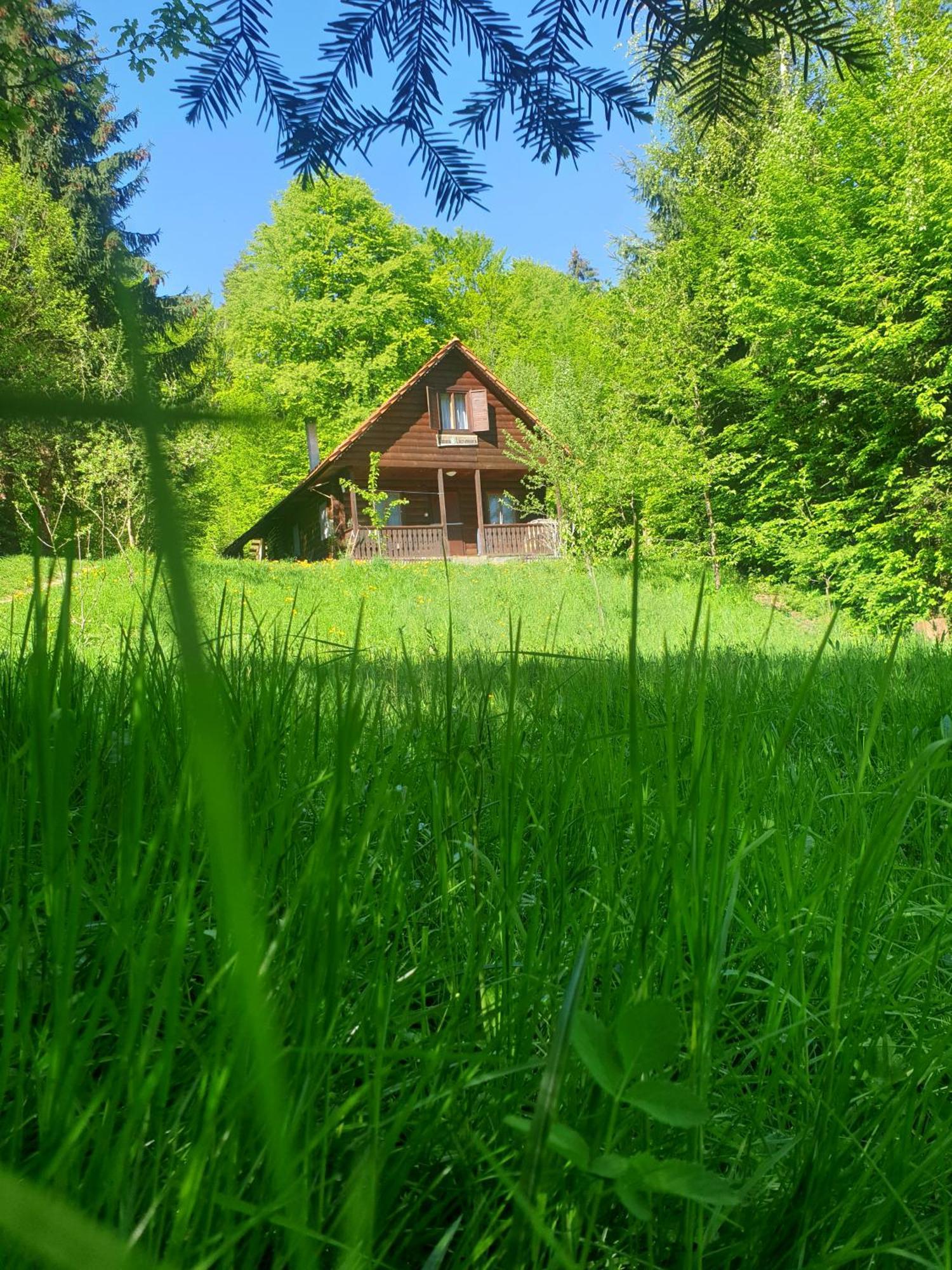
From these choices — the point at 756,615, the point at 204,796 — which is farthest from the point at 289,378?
the point at 204,796

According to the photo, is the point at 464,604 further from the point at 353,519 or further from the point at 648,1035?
the point at 353,519

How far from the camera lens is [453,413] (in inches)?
1064

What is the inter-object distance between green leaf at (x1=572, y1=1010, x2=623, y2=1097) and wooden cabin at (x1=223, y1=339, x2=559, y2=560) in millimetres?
23336

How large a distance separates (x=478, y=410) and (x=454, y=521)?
4.14 meters

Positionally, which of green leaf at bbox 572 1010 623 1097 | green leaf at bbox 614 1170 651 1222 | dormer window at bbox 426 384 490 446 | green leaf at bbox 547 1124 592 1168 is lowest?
green leaf at bbox 614 1170 651 1222

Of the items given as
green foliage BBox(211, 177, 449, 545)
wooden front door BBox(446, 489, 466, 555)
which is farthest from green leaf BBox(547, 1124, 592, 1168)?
wooden front door BBox(446, 489, 466, 555)

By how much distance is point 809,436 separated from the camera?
17.0m

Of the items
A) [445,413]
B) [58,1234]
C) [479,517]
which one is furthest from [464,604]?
[445,413]

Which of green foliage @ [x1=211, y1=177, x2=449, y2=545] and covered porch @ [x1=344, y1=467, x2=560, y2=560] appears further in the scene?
covered porch @ [x1=344, y1=467, x2=560, y2=560]

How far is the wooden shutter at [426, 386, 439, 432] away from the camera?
26.3 m

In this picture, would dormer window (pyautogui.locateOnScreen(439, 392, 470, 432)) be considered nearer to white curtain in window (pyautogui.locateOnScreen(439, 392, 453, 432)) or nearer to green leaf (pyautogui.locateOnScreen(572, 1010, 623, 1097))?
white curtain in window (pyautogui.locateOnScreen(439, 392, 453, 432))

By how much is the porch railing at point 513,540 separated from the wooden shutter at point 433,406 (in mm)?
3754

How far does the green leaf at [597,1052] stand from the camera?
474 mm

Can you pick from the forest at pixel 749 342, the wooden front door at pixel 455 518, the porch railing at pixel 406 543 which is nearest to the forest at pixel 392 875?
the forest at pixel 749 342
